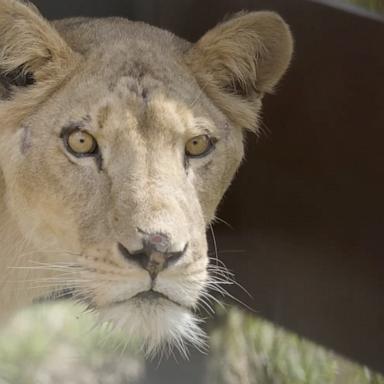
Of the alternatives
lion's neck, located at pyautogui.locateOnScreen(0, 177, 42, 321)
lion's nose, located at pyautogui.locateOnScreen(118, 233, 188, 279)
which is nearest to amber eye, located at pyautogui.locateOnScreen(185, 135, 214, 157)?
lion's nose, located at pyautogui.locateOnScreen(118, 233, 188, 279)

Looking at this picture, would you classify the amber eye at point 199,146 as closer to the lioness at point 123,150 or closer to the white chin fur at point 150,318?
the lioness at point 123,150

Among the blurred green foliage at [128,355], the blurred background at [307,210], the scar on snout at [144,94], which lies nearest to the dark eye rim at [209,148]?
Result: the scar on snout at [144,94]

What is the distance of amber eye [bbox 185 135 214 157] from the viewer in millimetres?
2615

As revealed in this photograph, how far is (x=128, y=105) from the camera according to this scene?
256 cm

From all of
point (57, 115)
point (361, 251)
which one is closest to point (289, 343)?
point (361, 251)

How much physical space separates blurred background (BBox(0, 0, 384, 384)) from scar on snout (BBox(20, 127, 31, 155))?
79 centimetres

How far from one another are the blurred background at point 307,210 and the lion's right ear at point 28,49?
71cm

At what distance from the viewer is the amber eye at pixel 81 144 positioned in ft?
8.29

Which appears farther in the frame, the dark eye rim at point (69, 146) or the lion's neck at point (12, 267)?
the lion's neck at point (12, 267)

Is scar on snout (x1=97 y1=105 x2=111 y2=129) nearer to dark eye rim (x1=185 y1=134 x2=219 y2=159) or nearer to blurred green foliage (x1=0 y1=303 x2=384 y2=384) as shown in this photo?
dark eye rim (x1=185 y1=134 x2=219 y2=159)

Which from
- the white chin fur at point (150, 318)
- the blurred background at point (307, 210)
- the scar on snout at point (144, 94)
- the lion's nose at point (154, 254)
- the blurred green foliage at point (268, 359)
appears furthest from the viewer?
the blurred green foliage at point (268, 359)

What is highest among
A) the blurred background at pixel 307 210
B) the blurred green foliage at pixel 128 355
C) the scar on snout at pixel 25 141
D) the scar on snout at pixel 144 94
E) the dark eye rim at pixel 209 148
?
the scar on snout at pixel 144 94

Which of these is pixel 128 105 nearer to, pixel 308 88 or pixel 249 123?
pixel 249 123

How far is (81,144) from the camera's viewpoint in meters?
2.53
